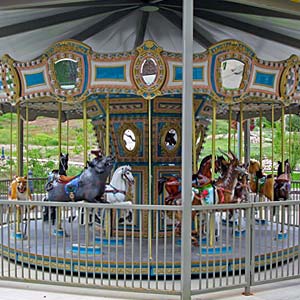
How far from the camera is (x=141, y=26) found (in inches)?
266

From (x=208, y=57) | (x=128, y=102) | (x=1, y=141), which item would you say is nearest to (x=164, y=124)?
(x=128, y=102)

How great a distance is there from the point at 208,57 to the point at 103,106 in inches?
86.2

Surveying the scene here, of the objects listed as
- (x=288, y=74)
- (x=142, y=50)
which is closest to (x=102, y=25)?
(x=142, y=50)

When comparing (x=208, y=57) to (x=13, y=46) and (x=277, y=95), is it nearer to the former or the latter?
(x=277, y=95)

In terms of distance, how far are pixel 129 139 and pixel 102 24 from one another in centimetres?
187

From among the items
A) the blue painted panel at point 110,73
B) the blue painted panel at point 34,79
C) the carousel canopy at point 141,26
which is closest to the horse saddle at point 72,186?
the blue painted panel at point 34,79

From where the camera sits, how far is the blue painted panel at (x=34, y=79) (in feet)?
19.7

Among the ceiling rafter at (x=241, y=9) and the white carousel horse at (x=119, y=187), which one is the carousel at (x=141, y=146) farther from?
the ceiling rafter at (x=241, y=9)

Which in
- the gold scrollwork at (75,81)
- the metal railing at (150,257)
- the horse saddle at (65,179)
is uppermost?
the gold scrollwork at (75,81)

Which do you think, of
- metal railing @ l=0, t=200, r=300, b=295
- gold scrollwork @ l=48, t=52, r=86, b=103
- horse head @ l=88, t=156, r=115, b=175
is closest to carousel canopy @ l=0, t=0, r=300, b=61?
gold scrollwork @ l=48, t=52, r=86, b=103

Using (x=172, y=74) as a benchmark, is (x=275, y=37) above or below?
above

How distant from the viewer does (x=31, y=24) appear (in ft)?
21.7

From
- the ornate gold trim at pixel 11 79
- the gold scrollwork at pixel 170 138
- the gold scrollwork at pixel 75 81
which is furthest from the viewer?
the gold scrollwork at pixel 170 138

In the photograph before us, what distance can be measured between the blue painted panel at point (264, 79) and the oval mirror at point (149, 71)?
1.41 m
